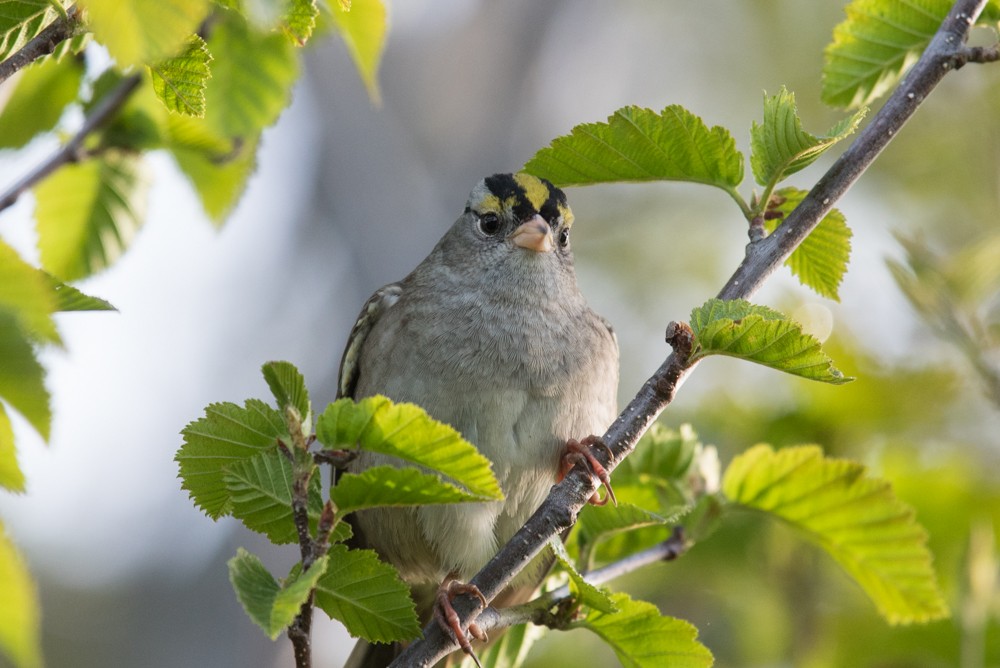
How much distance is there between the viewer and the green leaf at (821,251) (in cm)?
262

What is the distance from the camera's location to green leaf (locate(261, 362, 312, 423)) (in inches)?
77.4

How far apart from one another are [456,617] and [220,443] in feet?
2.48

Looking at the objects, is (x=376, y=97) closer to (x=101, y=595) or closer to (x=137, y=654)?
(x=137, y=654)

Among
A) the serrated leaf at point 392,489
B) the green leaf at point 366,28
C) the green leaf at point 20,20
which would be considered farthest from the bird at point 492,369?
the green leaf at point 20,20

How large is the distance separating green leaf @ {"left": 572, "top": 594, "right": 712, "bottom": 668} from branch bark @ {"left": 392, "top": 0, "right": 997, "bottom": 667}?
0.94ft

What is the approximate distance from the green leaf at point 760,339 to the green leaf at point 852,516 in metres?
0.71

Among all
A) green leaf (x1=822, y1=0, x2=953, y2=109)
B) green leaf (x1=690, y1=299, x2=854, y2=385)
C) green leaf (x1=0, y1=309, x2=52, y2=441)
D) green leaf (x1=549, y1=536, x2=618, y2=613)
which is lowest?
green leaf (x1=0, y1=309, x2=52, y2=441)

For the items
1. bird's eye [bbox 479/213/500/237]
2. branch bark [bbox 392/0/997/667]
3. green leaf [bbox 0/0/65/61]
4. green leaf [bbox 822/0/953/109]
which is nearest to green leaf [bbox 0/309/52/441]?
green leaf [bbox 0/0/65/61]

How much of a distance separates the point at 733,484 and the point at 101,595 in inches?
410

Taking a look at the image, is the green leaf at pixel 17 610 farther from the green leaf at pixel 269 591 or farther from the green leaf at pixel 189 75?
the green leaf at pixel 189 75

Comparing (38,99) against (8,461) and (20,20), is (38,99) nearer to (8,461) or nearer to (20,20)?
(20,20)

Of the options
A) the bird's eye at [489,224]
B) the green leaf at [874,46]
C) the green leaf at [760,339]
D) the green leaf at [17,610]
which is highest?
the green leaf at [874,46]

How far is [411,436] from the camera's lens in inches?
74.1

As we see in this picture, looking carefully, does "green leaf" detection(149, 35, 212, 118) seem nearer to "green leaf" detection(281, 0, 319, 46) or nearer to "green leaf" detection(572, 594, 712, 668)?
"green leaf" detection(281, 0, 319, 46)
